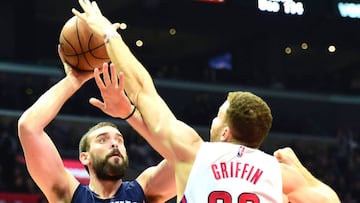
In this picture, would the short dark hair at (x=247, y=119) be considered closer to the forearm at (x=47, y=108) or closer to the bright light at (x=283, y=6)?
the forearm at (x=47, y=108)

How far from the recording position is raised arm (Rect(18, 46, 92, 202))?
400 cm

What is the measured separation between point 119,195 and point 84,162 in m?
0.27

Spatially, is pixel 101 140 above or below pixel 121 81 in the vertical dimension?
below

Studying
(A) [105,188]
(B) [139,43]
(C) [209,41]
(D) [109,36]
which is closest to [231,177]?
(D) [109,36]

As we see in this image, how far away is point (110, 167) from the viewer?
4039mm

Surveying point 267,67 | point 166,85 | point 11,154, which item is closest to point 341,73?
point 267,67

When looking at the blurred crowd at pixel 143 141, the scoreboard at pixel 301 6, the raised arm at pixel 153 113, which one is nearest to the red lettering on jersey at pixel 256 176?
the raised arm at pixel 153 113

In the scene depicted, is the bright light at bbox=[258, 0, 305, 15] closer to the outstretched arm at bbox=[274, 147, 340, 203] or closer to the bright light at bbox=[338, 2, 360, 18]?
the bright light at bbox=[338, 2, 360, 18]

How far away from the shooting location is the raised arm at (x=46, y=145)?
13.1ft

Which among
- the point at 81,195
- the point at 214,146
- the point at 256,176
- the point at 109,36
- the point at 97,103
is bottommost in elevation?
the point at 81,195

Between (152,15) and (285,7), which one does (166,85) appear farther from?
(285,7)

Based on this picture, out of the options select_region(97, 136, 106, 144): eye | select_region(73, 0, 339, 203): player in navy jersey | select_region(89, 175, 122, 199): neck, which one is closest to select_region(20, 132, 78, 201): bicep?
select_region(89, 175, 122, 199): neck

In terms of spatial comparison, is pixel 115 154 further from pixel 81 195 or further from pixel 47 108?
pixel 47 108

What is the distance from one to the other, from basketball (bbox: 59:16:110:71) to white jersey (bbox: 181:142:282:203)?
1.08 metres
